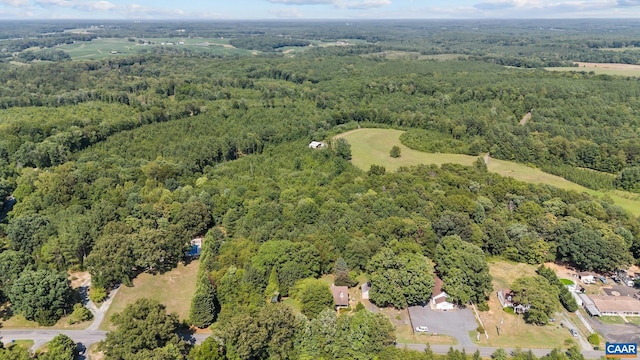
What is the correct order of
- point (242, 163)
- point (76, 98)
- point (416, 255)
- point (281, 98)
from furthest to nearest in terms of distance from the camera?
point (281, 98)
point (76, 98)
point (242, 163)
point (416, 255)

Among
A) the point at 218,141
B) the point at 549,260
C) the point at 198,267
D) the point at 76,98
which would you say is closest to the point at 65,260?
the point at 198,267

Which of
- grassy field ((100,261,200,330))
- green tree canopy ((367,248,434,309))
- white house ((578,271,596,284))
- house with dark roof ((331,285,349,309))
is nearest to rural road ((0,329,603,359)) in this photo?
grassy field ((100,261,200,330))

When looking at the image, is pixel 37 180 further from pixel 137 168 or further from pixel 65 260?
pixel 65 260

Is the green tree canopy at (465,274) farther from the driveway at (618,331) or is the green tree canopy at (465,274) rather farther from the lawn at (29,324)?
the lawn at (29,324)

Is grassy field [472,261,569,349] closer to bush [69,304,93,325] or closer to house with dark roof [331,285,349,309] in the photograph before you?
house with dark roof [331,285,349,309]

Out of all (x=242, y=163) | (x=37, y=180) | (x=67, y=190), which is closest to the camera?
(x=67, y=190)

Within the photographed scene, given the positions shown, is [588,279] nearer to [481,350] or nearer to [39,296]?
[481,350]

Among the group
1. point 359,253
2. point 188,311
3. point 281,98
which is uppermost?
point 281,98

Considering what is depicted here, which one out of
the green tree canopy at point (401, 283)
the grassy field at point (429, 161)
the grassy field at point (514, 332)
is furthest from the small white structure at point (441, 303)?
the grassy field at point (429, 161)
